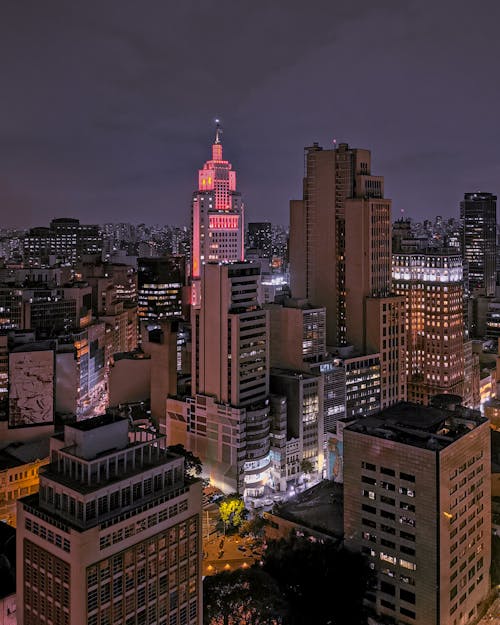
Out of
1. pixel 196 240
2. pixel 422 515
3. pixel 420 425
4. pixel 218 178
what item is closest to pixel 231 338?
pixel 420 425

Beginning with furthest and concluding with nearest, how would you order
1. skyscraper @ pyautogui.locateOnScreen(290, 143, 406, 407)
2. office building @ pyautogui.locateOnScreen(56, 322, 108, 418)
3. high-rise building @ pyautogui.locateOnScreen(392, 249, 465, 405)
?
high-rise building @ pyautogui.locateOnScreen(392, 249, 465, 405)
skyscraper @ pyautogui.locateOnScreen(290, 143, 406, 407)
office building @ pyautogui.locateOnScreen(56, 322, 108, 418)

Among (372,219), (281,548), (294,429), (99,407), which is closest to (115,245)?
(99,407)

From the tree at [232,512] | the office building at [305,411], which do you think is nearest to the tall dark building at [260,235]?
the office building at [305,411]

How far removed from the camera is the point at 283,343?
48.0m

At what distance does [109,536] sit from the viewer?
63.9 ft

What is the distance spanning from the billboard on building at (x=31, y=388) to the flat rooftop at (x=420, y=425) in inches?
927

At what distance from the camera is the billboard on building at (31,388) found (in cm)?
4316

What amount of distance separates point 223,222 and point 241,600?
54992mm

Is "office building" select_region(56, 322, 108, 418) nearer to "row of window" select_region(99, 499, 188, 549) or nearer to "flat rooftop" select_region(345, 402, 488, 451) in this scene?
"flat rooftop" select_region(345, 402, 488, 451)

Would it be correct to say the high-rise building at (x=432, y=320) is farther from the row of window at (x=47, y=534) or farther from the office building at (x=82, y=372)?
the row of window at (x=47, y=534)

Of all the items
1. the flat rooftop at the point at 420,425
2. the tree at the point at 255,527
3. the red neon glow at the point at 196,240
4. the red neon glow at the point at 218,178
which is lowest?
the tree at the point at 255,527

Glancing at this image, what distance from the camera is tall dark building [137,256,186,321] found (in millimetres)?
84500

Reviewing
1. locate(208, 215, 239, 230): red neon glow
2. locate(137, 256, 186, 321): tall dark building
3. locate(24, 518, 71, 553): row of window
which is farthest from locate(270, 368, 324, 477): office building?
locate(137, 256, 186, 321): tall dark building

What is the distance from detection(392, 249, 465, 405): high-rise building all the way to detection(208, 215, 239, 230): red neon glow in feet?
72.6
